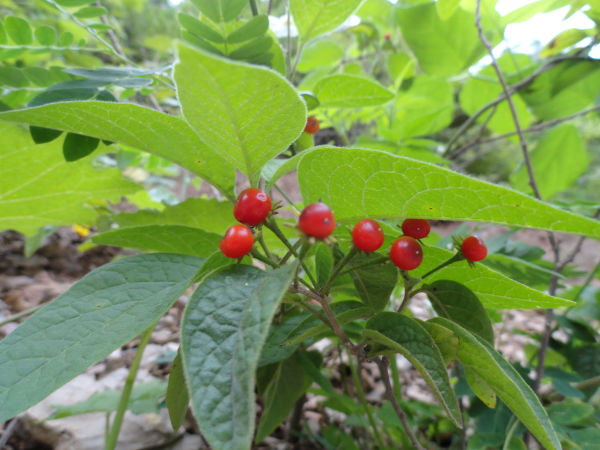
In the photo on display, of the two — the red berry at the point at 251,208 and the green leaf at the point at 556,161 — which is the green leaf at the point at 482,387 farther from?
the green leaf at the point at 556,161

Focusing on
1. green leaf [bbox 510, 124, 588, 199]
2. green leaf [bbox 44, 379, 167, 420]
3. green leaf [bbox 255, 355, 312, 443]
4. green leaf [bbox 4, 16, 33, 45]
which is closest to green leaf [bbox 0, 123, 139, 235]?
green leaf [bbox 4, 16, 33, 45]

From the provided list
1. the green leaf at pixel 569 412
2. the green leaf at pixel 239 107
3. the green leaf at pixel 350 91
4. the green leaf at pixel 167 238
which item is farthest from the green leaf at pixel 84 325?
the green leaf at pixel 569 412

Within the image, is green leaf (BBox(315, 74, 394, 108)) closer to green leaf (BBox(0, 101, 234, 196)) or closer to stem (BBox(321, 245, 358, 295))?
green leaf (BBox(0, 101, 234, 196))

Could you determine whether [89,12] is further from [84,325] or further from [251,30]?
[84,325]

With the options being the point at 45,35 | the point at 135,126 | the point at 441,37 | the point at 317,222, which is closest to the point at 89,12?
the point at 45,35

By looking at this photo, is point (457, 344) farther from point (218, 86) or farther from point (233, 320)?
point (218, 86)

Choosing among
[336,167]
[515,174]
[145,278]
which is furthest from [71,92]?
[515,174]
